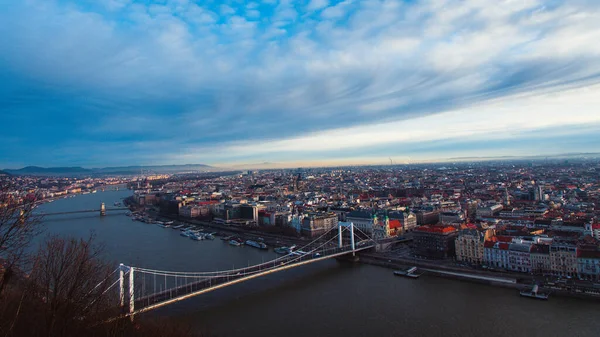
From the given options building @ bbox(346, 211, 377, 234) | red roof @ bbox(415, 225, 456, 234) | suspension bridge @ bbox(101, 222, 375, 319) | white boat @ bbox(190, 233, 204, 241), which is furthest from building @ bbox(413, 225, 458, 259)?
white boat @ bbox(190, 233, 204, 241)

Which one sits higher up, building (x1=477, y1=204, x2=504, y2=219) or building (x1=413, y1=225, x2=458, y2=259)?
building (x1=413, y1=225, x2=458, y2=259)

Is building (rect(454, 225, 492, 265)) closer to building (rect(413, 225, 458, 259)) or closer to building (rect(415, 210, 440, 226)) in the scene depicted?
building (rect(413, 225, 458, 259))

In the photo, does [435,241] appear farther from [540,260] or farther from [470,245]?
[540,260]

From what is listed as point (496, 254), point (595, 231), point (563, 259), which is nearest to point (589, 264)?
point (563, 259)

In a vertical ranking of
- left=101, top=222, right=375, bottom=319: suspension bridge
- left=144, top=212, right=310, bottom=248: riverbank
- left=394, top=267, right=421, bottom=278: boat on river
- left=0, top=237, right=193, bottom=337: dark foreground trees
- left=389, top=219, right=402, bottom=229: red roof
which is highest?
left=0, top=237, right=193, bottom=337: dark foreground trees

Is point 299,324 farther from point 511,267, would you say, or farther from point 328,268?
point 511,267

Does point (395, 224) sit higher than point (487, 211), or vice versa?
point (395, 224)

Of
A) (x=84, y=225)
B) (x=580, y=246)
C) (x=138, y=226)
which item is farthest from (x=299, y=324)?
(x=84, y=225)
